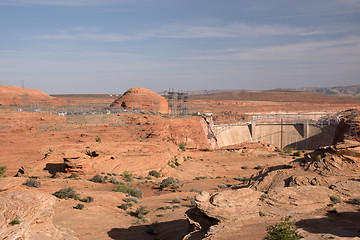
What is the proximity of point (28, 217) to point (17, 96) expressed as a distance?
69721mm

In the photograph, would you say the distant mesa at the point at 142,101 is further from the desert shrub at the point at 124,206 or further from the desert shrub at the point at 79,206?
the desert shrub at the point at 79,206

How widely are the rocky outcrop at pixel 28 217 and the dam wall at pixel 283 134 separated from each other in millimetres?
41523

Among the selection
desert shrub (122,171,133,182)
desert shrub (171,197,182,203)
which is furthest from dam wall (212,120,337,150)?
desert shrub (171,197,182,203)

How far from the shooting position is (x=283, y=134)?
53781mm

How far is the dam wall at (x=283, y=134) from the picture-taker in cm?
5134

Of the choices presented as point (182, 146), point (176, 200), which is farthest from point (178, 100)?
point (176, 200)

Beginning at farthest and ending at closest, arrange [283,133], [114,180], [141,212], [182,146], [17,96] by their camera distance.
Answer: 1. [17,96]
2. [283,133]
3. [182,146]
4. [114,180]
5. [141,212]

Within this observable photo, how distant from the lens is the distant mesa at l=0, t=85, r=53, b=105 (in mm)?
67125

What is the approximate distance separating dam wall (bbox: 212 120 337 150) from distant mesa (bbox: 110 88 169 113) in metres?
19.5

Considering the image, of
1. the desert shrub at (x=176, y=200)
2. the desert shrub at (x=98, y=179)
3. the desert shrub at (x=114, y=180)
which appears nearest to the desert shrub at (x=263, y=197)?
the desert shrub at (x=176, y=200)

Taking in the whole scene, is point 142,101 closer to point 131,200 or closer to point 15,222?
point 131,200

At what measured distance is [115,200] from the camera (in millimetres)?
15789

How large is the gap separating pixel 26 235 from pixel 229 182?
17.2 metres

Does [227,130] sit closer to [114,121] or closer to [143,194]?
[114,121]
